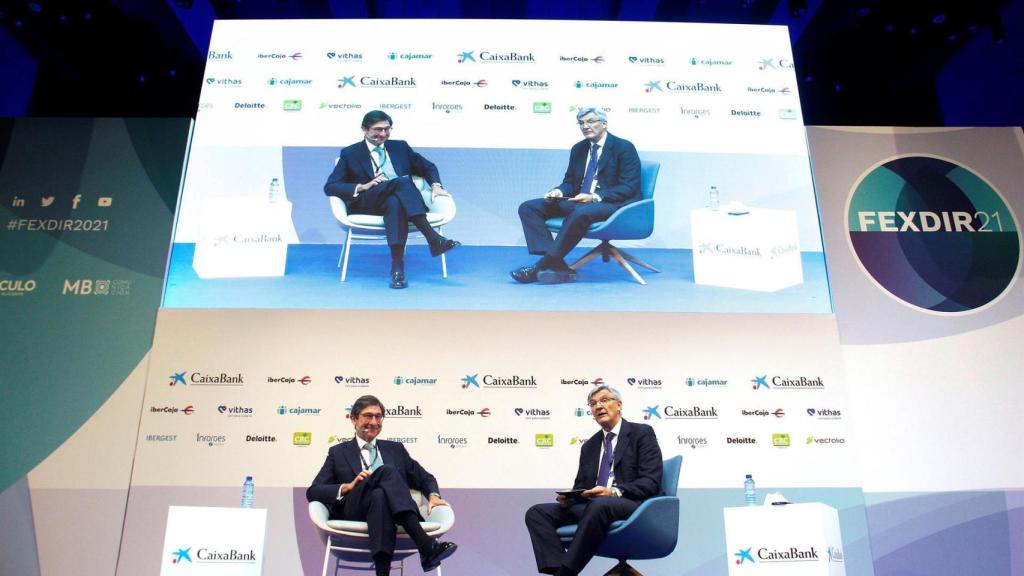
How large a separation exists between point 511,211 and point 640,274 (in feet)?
2.80

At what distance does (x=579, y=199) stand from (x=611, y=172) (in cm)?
27

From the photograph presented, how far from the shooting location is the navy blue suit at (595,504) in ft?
12.2

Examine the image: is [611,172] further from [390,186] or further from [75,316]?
[75,316]

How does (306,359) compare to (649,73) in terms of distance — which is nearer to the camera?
(306,359)

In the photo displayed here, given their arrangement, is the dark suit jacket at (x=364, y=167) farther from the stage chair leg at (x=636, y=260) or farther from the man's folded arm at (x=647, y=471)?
the man's folded arm at (x=647, y=471)

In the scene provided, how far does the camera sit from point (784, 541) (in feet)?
13.3

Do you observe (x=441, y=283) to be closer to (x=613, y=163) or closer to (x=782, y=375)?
(x=613, y=163)

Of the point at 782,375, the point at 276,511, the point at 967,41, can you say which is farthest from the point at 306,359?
the point at 967,41

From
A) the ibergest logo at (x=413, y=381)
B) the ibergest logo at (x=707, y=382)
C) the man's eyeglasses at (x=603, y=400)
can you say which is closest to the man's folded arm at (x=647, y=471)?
the man's eyeglasses at (x=603, y=400)

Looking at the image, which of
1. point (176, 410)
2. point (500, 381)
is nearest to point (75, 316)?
point (176, 410)

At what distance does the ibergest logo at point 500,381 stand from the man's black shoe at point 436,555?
3.19 feet

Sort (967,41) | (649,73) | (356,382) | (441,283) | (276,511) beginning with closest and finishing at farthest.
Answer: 1. (276,511)
2. (356,382)
3. (441,283)
4. (649,73)
5. (967,41)

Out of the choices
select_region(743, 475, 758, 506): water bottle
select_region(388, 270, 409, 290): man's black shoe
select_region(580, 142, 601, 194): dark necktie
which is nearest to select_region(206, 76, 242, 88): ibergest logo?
select_region(388, 270, 409, 290): man's black shoe

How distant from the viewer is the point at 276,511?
4129 millimetres
